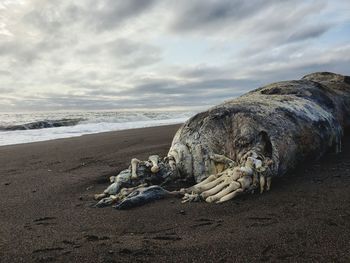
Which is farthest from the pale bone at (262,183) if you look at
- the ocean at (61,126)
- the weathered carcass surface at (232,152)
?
the ocean at (61,126)

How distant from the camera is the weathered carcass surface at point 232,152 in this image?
389 cm

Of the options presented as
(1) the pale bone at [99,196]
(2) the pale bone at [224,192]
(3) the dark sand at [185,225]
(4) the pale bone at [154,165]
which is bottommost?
(3) the dark sand at [185,225]

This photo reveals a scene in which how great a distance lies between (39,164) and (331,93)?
17.3 ft

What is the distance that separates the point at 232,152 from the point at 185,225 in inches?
60.2

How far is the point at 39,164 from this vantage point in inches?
261

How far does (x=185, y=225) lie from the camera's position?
3129mm

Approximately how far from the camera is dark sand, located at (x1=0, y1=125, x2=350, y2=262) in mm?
2520

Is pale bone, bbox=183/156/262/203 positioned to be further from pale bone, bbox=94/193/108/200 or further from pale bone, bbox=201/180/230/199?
pale bone, bbox=94/193/108/200

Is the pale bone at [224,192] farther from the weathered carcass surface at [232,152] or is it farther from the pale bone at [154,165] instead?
the pale bone at [154,165]

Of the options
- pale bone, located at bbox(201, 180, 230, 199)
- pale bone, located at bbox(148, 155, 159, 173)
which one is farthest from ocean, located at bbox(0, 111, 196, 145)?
pale bone, located at bbox(201, 180, 230, 199)

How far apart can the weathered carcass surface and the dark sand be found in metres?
0.17

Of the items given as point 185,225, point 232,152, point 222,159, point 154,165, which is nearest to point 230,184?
point 222,159

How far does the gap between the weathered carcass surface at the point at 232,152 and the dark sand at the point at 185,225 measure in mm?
165

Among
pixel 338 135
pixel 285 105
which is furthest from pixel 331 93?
pixel 285 105
